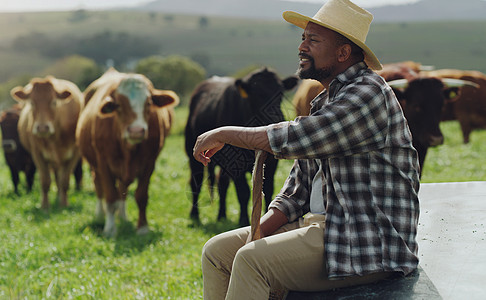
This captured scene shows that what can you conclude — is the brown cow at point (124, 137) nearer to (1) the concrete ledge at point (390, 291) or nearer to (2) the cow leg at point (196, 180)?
(2) the cow leg at point (196, 180)

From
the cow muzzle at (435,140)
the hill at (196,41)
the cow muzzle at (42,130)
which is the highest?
the cow muzzle at (435,140)

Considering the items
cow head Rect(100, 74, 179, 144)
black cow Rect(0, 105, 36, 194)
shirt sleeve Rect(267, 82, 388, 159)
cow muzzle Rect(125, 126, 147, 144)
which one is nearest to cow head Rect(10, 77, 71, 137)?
cow head Rect(100, 74, 179, 144)

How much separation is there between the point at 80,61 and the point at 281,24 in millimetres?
52412

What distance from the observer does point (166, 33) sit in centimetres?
9869

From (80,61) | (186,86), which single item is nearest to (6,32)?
(80,61)

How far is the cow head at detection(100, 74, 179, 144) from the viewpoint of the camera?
712 centimetres

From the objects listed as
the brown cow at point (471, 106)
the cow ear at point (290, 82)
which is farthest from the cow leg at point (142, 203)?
the brown cow at point (471, 106)

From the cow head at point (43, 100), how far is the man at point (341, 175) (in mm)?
6964

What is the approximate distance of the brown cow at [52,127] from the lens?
368 inches

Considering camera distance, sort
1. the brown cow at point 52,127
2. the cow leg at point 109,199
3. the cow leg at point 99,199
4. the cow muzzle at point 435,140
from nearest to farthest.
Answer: the cow muzzle at point 435,140 → the cow leg at point 109,199 → the cow leg at point 99,199 → the brown cow at point 52,127

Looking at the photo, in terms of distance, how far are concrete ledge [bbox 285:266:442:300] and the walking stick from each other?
14.2 inches

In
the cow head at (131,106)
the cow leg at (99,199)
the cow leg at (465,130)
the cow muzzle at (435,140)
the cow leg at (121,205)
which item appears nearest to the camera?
the cow muzzle at (435,140)

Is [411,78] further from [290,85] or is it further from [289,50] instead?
[289,50]

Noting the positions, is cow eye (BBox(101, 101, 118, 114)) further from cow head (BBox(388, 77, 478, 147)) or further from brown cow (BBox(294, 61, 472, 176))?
cow head (BBox(388, 77, 478, 147))
